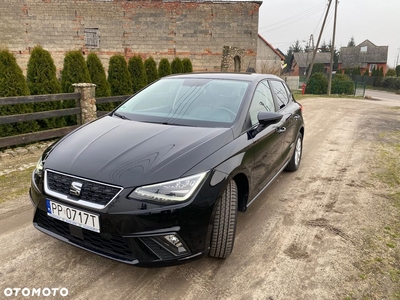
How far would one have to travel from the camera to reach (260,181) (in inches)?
128

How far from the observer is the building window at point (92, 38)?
1773cm

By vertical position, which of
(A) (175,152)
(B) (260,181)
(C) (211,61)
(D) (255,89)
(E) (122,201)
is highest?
(C) (211,61)

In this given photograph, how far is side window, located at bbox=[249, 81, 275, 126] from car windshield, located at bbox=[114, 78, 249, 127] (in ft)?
0.50

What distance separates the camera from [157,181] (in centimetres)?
213

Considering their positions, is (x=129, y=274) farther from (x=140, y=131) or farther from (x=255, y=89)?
(x=255, y=89)

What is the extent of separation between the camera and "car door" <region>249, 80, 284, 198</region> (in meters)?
3.09

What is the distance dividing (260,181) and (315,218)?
874 mm

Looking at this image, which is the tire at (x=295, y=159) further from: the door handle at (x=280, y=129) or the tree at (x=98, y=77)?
the tree at (x=98, y=77)

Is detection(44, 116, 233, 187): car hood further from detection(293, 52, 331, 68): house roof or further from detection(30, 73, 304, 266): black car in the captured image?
detection(293, 52, 331, 68): house roof

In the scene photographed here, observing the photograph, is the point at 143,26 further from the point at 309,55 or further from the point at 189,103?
the point at 309,55

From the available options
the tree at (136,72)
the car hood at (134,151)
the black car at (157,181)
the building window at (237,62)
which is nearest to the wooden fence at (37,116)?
the tree at (136,72)

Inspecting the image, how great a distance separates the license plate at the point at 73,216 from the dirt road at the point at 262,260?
0.52 meters

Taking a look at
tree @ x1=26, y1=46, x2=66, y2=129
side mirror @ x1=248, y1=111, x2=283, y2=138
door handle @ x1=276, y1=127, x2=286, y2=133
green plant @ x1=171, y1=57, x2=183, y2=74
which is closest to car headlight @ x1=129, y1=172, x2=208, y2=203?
side mirror @ x1=248, y1=111, x2=283, y2=138

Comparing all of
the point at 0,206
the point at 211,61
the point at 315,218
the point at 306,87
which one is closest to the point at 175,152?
the point at 315,218
